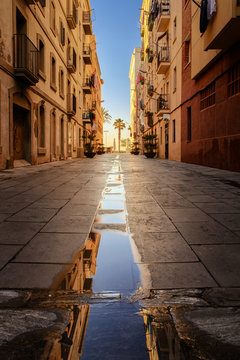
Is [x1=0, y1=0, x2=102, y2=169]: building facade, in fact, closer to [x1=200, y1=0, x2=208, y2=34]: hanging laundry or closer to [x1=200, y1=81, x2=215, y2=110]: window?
[x1=200, y1=0, x2=208, y2=34]: hanging laundry

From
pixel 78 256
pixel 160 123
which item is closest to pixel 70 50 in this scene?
pixel 160 123

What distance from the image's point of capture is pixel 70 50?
24391mm

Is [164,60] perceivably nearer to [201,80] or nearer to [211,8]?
[201,80]

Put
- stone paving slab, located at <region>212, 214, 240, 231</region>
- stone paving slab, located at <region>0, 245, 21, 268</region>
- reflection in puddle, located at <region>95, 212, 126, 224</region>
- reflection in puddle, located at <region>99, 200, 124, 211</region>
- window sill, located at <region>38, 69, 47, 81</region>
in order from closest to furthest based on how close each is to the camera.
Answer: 1. stone paving slab, located at <region>0, 245, 21, 268</region>
2. stone paving slab, located at <region>212, 214, 240, 231</region>
3. reflection in puddle, located at <region>95, 212, 126, 224</region>
4. reflection in puddle, located at <region>99, 200, 124, 211</region>
5. window sill, located at <region>38, 69, 47, 81</region>

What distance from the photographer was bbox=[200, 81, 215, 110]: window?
41.6 feet

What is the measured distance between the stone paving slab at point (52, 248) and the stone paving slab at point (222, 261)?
108 cm

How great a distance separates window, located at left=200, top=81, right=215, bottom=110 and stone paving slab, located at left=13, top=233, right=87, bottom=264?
1110cm

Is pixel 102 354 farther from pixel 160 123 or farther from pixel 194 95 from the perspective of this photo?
pixel 160 123

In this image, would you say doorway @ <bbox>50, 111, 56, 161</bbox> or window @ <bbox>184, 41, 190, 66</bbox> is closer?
window @ <bbox>184, 41, 190, 66</bbox>

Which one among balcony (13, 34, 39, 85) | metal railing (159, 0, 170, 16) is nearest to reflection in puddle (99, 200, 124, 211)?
balcony (13, 34, 39, 85)

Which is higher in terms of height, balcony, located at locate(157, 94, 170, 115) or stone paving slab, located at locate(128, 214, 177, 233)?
balcony, located at locate(157, 94, 170, 115)

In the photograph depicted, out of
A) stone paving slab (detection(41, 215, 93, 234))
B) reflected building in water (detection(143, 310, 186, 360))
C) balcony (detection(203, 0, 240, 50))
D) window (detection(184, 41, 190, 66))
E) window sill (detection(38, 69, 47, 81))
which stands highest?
window (detection(184, 41, 190, 66))

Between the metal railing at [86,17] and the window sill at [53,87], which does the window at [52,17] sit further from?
the metal railing at [86,17]

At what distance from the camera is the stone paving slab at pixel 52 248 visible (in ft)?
8.30
